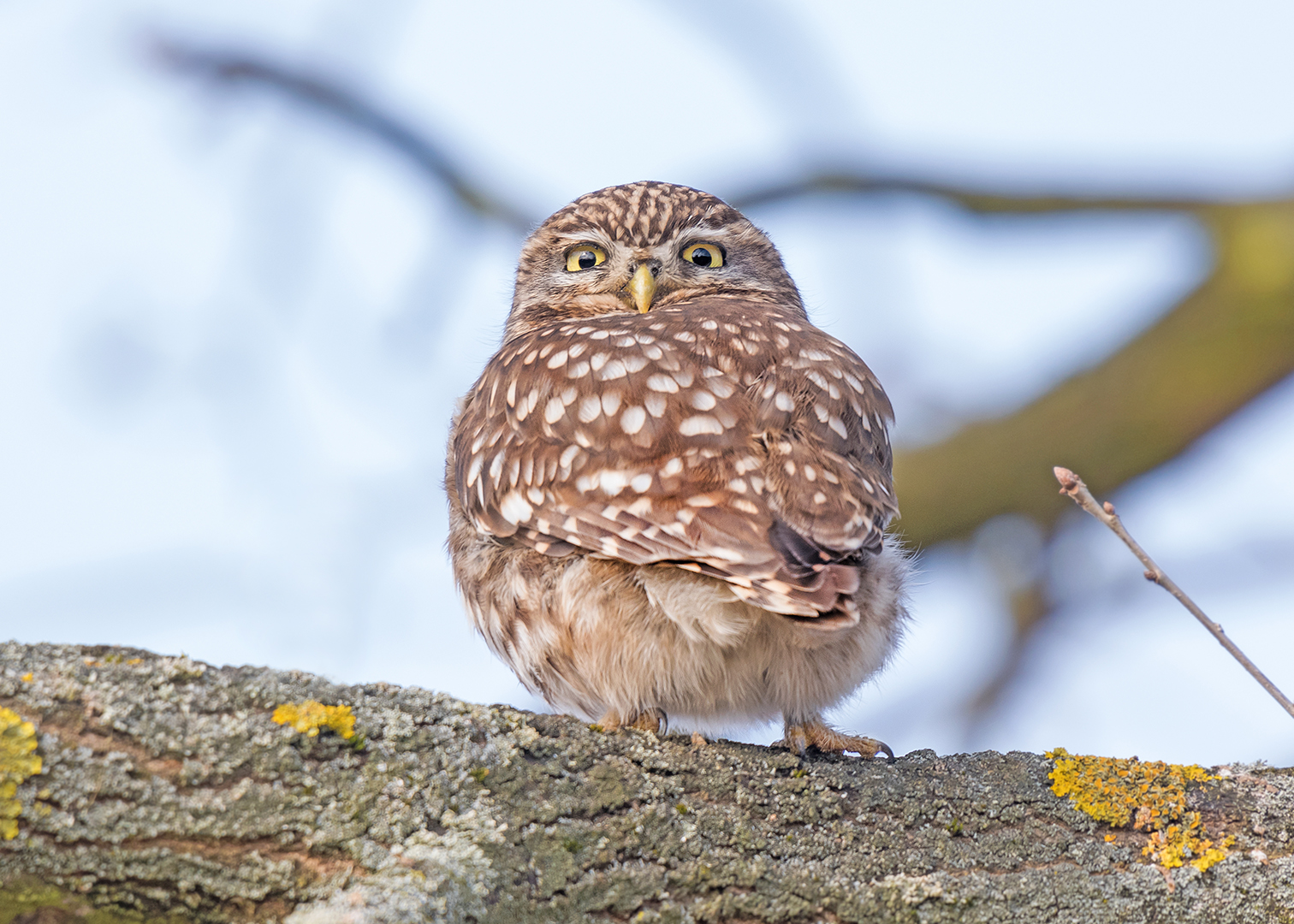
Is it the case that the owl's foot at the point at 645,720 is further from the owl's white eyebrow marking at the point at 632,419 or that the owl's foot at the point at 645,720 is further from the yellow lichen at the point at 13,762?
the yellow lichen at the point at 13,762

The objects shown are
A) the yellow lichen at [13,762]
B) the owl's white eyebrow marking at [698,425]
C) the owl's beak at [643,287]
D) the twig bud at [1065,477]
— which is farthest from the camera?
the owl's beak at [643,287]

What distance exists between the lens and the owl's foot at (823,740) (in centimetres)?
312

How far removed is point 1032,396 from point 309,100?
129 inches

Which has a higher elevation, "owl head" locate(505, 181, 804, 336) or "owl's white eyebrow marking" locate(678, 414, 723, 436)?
"owl head" locate(505, 181, 804, 336)

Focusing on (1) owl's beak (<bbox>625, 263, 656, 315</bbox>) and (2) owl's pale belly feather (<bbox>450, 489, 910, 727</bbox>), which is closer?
(2) owl's pale belly feather (<bbox>450, 489, 910, 727</bbox>)

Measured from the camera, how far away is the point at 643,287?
13.9ft

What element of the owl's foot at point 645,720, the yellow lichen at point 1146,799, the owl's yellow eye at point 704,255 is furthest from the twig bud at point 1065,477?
the owl's yellow eye at point 704,255

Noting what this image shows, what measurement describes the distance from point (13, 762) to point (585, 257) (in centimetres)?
313

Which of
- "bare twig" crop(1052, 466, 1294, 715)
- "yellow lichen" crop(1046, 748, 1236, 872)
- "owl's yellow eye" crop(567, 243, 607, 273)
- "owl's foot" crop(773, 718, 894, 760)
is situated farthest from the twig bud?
"owl's yellow eye" crop(567, 243, 607, 273)

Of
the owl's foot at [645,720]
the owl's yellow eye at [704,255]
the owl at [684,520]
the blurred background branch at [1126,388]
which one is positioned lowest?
the owl's foot at [645,720]

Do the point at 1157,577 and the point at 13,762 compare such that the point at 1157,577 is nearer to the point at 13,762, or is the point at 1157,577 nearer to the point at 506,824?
the point at 506,824

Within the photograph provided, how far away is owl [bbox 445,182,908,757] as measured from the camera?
2740 millimetres

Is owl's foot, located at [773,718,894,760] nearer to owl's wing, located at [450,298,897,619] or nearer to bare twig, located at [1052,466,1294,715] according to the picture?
owl's wing, located at [450,298,897,619]

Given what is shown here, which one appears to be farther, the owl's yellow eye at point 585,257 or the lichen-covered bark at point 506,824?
the owl's yellow eye at point 585,257
